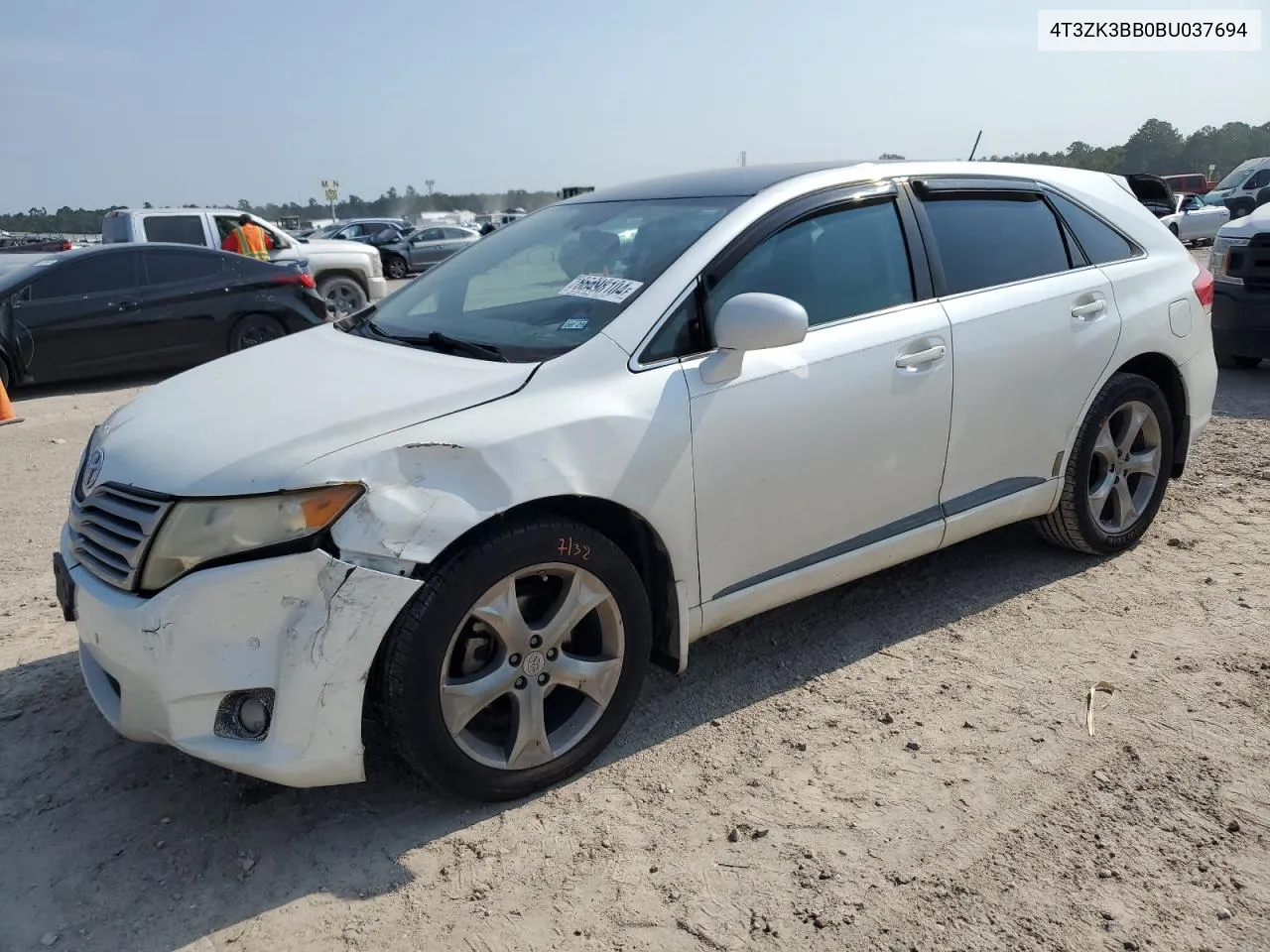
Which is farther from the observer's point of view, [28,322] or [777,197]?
[28,322]

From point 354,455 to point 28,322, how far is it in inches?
329

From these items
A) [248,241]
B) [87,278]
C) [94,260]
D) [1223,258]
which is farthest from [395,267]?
[1223,258]

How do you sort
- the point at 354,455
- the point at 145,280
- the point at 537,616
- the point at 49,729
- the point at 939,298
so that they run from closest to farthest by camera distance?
1. the point at 354,455
2. the point at 537,616
3. the point at 49,729
4. the point at 939,298
5. the point at 145,280

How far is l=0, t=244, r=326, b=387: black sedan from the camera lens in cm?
928

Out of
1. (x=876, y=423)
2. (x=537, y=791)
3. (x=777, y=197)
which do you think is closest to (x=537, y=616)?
(x=537, y=791)

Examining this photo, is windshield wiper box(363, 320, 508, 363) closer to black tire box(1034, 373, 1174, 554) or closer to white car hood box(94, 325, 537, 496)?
white car hood box(94, 325, 537, 496)

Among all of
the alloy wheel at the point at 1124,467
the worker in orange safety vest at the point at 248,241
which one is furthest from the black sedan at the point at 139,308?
the alloy wheel at the point at 1124,467

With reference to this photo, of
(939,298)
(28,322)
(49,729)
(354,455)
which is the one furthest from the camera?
(28,322)

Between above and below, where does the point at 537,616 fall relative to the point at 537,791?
above

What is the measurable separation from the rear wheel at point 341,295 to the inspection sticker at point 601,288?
11.0m

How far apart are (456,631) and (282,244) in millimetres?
12910

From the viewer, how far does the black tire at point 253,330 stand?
10133 millimetres

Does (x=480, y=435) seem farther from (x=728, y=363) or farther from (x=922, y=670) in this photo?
(x=922, y=670)

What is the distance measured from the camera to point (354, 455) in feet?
8.29
